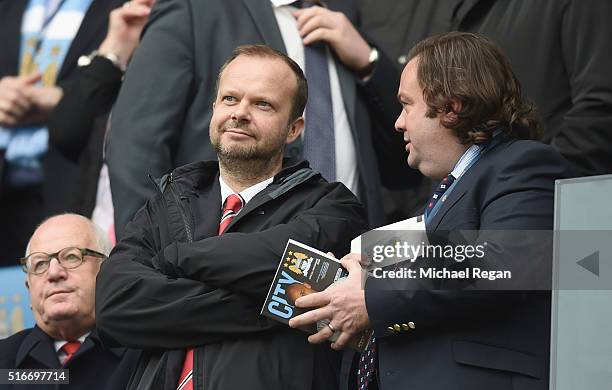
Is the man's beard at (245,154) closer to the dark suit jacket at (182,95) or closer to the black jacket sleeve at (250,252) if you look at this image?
the black jacket sleeve at (250,252)

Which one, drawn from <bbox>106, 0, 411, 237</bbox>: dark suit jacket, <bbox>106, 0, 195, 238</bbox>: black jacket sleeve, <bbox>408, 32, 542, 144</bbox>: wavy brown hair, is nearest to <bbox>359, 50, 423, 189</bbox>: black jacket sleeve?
<bbox>106, 0, 411, 237</bbox>: dark suit jacket

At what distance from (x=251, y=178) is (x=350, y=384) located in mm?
758

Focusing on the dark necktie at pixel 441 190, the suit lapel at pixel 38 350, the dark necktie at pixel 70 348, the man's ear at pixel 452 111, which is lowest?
the dark necktie at pixel 70 348

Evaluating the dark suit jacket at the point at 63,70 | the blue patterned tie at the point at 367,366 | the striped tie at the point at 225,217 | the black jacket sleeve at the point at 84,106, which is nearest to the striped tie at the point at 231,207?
the striped tie at the point at 225,217

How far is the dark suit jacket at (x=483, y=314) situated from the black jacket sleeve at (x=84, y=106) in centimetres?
249

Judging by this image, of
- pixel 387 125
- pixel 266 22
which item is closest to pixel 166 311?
pixel 266 22

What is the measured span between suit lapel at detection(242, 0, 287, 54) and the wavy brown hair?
52.7 inches

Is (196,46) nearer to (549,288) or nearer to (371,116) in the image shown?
(371,116)

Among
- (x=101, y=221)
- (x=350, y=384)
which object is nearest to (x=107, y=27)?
(x=101, y=221)

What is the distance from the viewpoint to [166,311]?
156 inches

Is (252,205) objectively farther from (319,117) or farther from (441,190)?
(319,117)

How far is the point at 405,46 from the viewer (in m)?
6.14

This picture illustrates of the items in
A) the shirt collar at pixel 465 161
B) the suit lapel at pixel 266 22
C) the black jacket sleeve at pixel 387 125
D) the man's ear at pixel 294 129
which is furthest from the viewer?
the black jacket sleeve at pixel 387 125

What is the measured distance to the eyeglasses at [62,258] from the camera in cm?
490
